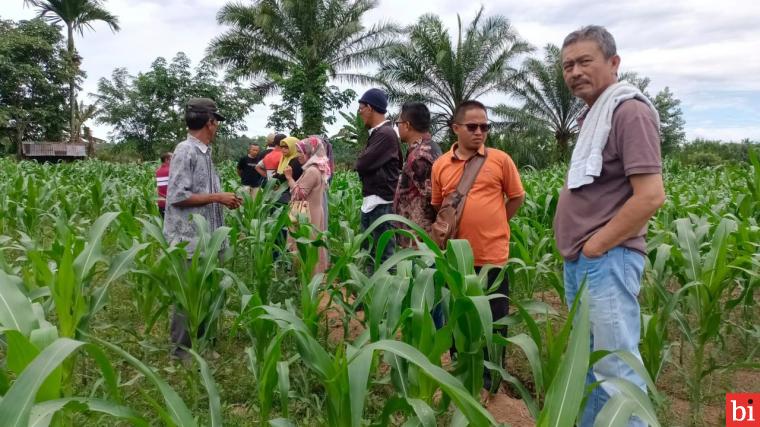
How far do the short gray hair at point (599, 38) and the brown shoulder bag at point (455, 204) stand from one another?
0.93 metres

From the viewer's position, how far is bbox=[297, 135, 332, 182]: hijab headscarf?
170 inches

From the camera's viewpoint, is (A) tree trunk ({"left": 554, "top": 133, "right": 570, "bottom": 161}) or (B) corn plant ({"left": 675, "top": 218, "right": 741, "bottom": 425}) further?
(A) tree trunk ({"left": 554, "top": 133, "right": 570, "bottom": 161})

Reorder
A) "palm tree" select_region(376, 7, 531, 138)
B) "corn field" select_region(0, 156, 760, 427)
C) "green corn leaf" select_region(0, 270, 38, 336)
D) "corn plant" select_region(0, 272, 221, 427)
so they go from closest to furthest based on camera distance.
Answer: "corn plant" select_region(0, 272, 221, 427) < "corn field" select_region(0, 156, 760, 427) < "green corn leaf" select_region(0, 270, 38, 336) < "palm tree" select_region(376, 7, 531, 138)

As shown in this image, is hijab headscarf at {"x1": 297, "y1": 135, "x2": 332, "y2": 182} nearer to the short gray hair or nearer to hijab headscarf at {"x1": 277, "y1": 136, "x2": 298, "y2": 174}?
hijab headscarf at {"x1": 277, "y1": 136, "x2": 298, "y2": 174}

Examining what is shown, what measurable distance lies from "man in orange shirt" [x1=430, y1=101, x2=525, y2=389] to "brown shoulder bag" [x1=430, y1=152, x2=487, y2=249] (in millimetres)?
21

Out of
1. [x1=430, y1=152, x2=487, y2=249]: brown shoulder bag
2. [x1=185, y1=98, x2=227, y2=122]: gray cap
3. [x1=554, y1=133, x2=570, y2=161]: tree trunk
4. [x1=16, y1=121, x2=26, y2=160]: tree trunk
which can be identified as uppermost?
[x1=16, y1=121, x2=26, y2=160]: tree trunk

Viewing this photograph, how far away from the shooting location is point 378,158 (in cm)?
382

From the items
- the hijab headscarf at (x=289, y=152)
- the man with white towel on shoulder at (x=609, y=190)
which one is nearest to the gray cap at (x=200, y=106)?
the hijab headscarf at (x=289, y=152)

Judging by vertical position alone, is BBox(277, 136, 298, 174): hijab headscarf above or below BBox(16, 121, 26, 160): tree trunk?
below

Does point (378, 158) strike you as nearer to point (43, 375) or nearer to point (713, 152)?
point (43, 375)

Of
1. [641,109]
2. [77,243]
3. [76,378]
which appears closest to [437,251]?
[641,109]

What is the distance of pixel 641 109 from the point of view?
5.42 feet

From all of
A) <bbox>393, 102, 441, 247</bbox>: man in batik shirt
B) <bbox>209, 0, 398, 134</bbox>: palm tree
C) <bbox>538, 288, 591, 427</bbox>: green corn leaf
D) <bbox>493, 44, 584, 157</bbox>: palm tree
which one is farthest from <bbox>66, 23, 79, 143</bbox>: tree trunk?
<bbox>538, 288, 591, 427</bbox>: green corn leaf

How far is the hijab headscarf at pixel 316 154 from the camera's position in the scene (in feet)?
14.1
